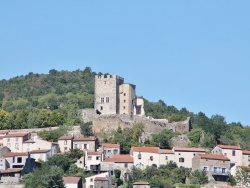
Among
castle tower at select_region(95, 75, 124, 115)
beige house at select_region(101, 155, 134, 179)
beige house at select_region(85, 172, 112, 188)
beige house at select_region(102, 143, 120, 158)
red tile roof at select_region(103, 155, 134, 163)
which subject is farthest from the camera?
castle tower at select_region(95, 75, 124, 115)

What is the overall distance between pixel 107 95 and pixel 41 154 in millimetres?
10306

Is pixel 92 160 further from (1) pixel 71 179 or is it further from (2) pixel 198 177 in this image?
(2) pixel 198 177

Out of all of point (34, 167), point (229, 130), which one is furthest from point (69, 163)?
point (229, 130)

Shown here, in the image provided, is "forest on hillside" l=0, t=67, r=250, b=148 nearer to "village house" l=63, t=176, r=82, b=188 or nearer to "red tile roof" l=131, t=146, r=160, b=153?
"red tile roof" l=131, t=146, r=160, b=153

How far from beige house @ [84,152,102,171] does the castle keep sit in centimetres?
862

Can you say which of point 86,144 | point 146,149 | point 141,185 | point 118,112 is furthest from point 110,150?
point 141,185

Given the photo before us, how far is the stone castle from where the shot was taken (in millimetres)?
78500

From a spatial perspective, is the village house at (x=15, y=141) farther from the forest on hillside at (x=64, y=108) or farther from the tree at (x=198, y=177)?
the tree at (x=198, y=177)

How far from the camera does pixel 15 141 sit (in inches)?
3014

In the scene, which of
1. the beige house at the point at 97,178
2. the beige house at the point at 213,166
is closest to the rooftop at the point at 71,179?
the beige house at the point at 97,178

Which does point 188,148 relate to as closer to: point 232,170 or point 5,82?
point 232,170

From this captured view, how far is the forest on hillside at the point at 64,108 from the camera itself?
80.8 m

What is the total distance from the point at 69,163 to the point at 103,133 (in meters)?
7.60

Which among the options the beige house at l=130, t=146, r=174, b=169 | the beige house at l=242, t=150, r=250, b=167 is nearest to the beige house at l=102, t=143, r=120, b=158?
the beige house at l=130, t=146, r=174, b=169
